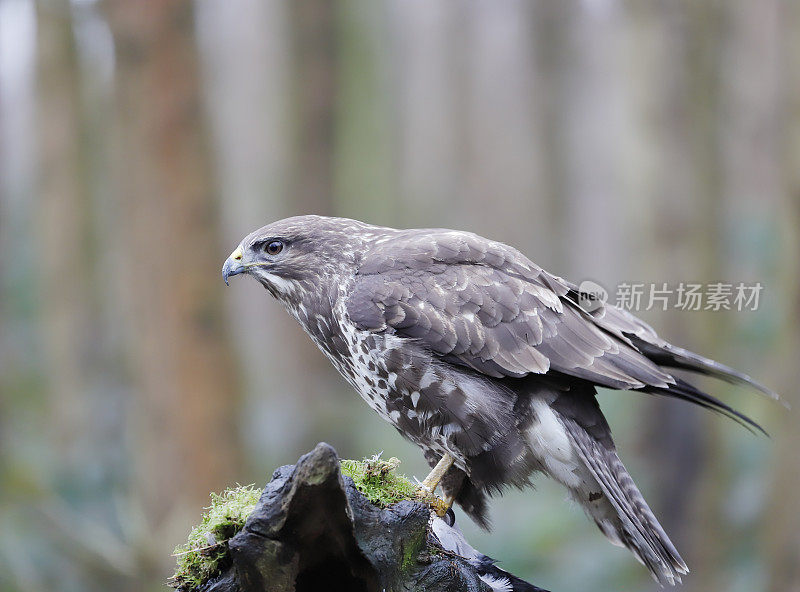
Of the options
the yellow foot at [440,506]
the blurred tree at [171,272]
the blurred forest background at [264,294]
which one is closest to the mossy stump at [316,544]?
the yellow foot at [440,506]

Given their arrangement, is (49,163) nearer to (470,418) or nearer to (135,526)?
(135,526)

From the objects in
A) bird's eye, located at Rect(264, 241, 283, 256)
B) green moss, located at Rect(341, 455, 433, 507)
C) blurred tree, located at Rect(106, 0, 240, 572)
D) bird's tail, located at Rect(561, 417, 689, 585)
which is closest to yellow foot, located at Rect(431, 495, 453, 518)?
green moss, located at Rect(341, 455, 433, 507)

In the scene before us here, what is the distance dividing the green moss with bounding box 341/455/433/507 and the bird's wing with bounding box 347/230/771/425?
0.61 meters

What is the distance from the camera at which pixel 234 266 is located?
4.49 metres

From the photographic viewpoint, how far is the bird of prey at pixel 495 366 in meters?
3.98

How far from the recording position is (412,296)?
4109mm

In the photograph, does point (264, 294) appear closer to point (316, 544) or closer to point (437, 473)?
point (437, 473)

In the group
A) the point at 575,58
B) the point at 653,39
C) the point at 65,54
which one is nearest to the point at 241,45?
the point at 575,58

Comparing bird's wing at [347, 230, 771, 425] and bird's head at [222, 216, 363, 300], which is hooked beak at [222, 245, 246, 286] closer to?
bird's head at [222, 216, 363, 300]

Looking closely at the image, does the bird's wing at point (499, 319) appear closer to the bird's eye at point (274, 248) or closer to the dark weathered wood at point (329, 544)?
the bird's eye at point (274, 248)

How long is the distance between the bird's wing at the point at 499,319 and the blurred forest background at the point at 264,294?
1226mm

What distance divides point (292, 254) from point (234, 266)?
31 cm

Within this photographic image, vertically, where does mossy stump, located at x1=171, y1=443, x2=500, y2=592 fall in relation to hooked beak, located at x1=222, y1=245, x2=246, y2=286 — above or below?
below

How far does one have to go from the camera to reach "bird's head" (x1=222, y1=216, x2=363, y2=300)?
4469 mm
